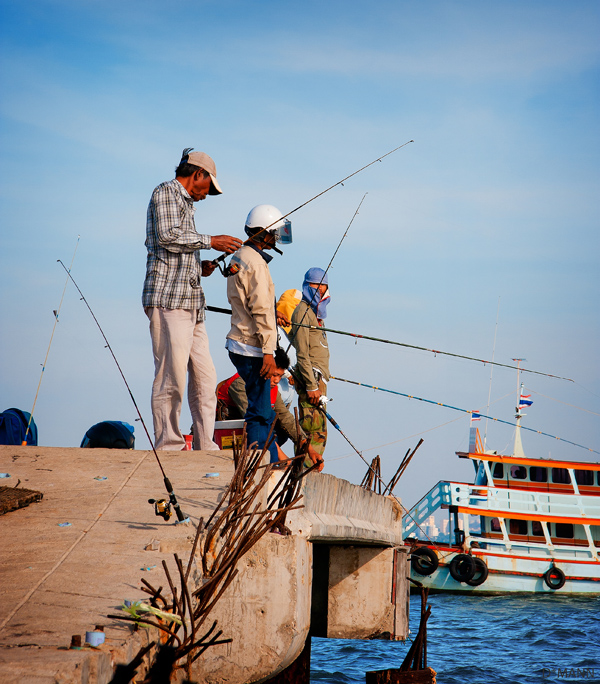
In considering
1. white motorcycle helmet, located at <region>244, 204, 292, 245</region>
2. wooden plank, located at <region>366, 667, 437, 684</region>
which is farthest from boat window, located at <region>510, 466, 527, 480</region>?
white motorcycle helmet, located at <region>244, 204, 292, 245</region>

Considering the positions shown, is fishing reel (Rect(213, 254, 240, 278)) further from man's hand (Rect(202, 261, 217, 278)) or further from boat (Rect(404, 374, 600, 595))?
boat (Rect(404, 374, 600, 595))

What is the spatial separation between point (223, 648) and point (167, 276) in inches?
119

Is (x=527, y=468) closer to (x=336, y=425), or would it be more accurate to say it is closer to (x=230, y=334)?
(x=336, y=425)

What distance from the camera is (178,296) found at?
5.60m

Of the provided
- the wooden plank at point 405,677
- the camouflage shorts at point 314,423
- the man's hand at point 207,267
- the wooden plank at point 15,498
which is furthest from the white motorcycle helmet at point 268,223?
the wooden plank at point 405,677

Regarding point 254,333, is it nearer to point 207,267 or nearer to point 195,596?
point 207,267

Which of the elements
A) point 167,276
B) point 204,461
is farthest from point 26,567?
point 167,276

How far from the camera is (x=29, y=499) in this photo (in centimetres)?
417

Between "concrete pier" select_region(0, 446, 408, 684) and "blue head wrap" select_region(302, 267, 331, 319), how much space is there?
2663 millimetres

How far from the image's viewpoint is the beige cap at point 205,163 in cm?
579

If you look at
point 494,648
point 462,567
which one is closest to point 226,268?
point 494,648

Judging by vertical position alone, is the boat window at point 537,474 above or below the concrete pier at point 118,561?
above

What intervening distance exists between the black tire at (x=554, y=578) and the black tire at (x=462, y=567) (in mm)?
2425

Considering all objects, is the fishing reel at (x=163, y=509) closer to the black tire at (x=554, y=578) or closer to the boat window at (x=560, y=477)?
the black tire at (x=554, y=578)
